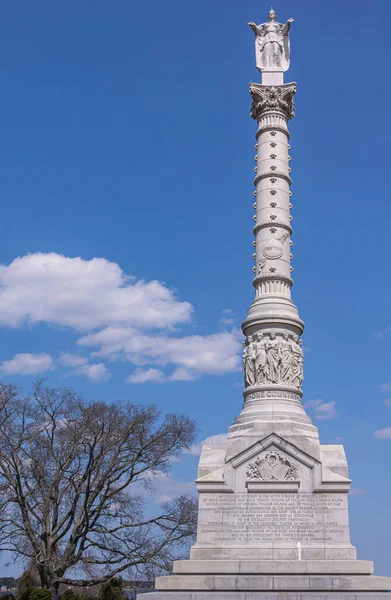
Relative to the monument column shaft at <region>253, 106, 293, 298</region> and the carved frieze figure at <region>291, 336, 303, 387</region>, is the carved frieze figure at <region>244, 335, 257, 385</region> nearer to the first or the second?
the carved frieze figure at <region>291, 336, 303, 387</region>

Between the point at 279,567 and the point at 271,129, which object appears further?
the point at 271,129

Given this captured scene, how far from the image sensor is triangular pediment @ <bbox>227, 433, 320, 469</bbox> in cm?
1766

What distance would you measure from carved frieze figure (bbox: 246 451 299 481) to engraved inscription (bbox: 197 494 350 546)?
448mm

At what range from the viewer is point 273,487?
17422mm

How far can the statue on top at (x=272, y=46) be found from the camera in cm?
2338

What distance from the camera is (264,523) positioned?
56.1ft

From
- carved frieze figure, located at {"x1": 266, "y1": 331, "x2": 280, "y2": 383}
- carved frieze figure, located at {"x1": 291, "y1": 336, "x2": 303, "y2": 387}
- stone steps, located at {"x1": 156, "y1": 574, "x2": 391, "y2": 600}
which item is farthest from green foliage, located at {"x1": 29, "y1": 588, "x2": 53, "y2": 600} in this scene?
carved frieze figure, located at {"x1": 291, "y1": 336, "x2": 303, "y2": 387}

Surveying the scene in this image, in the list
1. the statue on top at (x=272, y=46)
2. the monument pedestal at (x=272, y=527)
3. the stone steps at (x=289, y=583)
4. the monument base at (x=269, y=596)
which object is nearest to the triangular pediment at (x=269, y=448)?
the monument pedestal at (x=272, y=527)

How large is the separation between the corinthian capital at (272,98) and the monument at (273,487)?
7.58 ft

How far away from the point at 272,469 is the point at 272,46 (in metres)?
14.5

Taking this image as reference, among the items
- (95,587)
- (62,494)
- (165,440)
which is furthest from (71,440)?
(95,587)

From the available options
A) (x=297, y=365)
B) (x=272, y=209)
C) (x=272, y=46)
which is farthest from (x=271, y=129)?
(x=297, y=365)

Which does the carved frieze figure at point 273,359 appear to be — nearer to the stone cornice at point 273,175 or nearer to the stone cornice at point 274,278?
the stone cornice at point 274,278

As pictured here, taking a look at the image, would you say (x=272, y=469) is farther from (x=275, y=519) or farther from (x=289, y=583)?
(x=289, y=583)
